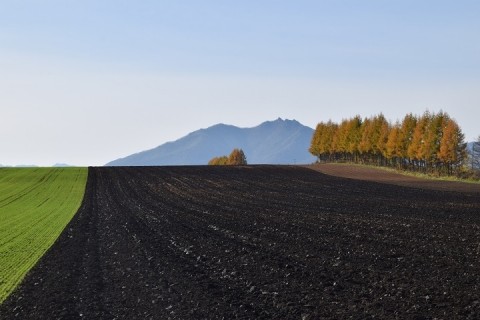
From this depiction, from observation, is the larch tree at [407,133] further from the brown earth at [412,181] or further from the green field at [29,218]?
the green field at [29,218]

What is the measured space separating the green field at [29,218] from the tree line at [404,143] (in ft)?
210

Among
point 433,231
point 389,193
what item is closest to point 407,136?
point 389,193

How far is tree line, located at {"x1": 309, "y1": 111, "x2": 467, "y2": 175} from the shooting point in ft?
323

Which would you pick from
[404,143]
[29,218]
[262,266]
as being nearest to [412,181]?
[404,143]

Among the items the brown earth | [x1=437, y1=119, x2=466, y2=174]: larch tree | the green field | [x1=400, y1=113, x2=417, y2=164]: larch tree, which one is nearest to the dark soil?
the green field

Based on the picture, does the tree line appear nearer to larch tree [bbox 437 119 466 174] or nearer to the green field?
larch tree [bbox 437 119 466 174]

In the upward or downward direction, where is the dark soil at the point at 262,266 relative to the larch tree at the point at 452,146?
downward

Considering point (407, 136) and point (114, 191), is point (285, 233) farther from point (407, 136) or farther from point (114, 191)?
point (407, 136)

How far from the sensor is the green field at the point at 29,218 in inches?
836

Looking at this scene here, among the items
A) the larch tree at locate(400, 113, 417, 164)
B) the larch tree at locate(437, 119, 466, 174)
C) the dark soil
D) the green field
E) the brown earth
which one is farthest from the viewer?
the larch tree at locate(400, 113, 417, 164)

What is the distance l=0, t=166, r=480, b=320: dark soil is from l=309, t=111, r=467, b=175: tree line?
66.1 m

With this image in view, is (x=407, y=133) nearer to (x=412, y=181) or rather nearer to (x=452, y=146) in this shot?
(x=452, y=146)

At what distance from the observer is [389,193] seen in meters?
51.7

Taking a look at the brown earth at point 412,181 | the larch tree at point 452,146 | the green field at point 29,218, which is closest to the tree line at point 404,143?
the larch tree at point 452,146
